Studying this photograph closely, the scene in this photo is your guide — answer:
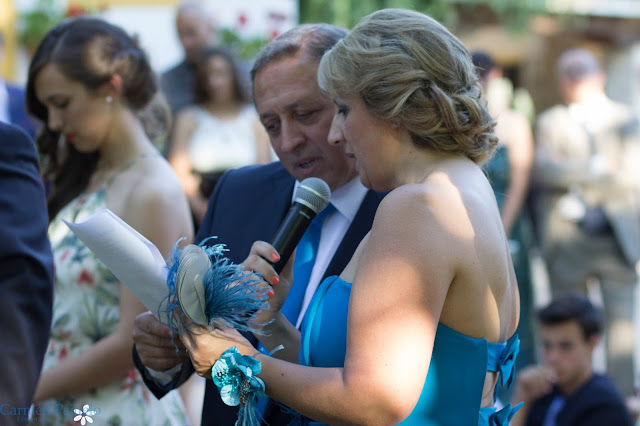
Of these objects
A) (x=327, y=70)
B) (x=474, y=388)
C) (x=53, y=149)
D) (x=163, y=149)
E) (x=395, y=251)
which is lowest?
(x=163, y=149)

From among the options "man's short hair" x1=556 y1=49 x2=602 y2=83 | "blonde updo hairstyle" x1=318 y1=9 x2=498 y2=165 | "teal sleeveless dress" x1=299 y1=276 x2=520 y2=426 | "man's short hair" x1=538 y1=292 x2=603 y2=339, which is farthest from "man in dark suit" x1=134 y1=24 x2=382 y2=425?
"man's short hair" x1=556 y1=49 x2=602 y2=83

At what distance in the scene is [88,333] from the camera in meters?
2.92

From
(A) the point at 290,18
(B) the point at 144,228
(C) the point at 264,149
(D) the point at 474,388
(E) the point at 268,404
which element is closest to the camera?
(D) the point at 474,388

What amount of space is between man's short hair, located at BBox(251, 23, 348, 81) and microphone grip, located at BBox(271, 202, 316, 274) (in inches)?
25.3

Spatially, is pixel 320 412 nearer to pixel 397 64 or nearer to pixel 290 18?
pixel 397 64

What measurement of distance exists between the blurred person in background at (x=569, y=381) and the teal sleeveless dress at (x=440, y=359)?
2466 mm

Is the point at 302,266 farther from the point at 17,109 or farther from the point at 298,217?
the point at 17,109

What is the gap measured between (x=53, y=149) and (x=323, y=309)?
71.6 inches

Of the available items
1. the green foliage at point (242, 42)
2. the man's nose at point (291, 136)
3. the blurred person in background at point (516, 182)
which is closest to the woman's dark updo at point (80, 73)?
the man's nose at point (291, 136)

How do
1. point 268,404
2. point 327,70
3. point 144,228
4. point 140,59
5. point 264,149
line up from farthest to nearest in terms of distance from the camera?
point 264,149, point 140,59, point 144,228, point 268,404, point 327,70

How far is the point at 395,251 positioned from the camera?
6.02ft

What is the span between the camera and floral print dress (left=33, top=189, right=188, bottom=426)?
9.45 ft

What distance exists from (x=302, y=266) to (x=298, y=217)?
36 cm

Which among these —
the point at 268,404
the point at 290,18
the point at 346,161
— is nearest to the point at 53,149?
the point at 346,161
